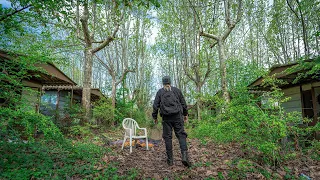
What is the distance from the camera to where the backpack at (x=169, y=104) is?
11.8ft

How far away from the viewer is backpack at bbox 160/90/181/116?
3611mm

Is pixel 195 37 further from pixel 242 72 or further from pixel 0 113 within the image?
pixel 0 113

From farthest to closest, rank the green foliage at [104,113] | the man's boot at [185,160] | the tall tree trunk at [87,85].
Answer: the green foliage at [104,113] < the tall tree trunk at [87,85] < the man's boot at [185,160]

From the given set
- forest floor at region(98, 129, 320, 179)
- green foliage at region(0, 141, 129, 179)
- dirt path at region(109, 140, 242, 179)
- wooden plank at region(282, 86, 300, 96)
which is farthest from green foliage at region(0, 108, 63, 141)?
wooden plank at region(282, 86, 300, 96)

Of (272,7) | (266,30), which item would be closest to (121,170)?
(272,7)

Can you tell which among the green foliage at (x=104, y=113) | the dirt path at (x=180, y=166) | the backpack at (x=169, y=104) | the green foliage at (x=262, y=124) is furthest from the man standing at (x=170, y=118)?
the green foliage at (x=104, y=113)

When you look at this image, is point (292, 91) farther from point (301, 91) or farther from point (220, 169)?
point (220, 169)

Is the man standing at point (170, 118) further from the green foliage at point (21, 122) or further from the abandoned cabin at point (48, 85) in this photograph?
the abandoned cabin at point (48, 85)

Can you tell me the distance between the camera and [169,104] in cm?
368

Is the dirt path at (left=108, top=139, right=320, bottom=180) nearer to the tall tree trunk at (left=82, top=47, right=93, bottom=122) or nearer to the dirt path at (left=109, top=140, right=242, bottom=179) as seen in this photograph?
the dirt path at (left=109, top=140, right=242, bottom=179)

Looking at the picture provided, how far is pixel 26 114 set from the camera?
11.0ft

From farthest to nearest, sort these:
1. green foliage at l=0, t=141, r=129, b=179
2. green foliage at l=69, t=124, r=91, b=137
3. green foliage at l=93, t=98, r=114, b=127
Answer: green foliage at l=93, t=98, r=114, b=127
green foliage at l=69, t=124, r=91, b=137
green foliage at l=0, t=141, r=129, b=179

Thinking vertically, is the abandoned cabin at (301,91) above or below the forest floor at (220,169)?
above

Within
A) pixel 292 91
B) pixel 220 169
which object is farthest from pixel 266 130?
pixel 292 91
